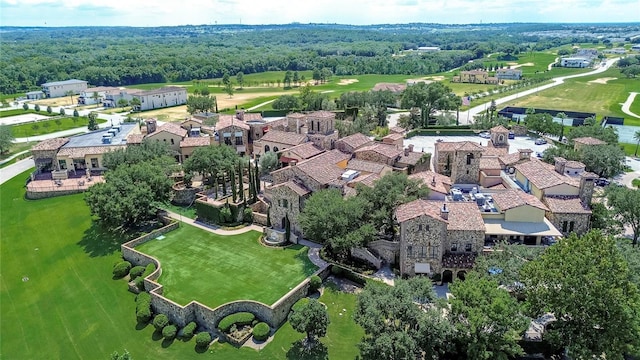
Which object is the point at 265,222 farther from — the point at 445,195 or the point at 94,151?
the point at 94,151

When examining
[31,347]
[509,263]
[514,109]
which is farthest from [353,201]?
[514,109]

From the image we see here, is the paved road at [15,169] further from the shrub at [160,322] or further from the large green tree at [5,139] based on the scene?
the shrub at [160,322]

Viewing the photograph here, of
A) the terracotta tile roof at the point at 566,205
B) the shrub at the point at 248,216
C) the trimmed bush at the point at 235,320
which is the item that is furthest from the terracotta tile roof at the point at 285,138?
the trimmed bush at the point at 235,320

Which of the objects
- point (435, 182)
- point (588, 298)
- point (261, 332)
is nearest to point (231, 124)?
point (435, 182)

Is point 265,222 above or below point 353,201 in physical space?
below

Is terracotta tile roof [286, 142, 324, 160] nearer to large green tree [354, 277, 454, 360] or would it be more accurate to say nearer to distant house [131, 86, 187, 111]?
large green tree [354, 277, 454, 360]

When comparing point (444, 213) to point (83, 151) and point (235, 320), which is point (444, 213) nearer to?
point (235, 320)

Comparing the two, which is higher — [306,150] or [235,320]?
[306,150]
